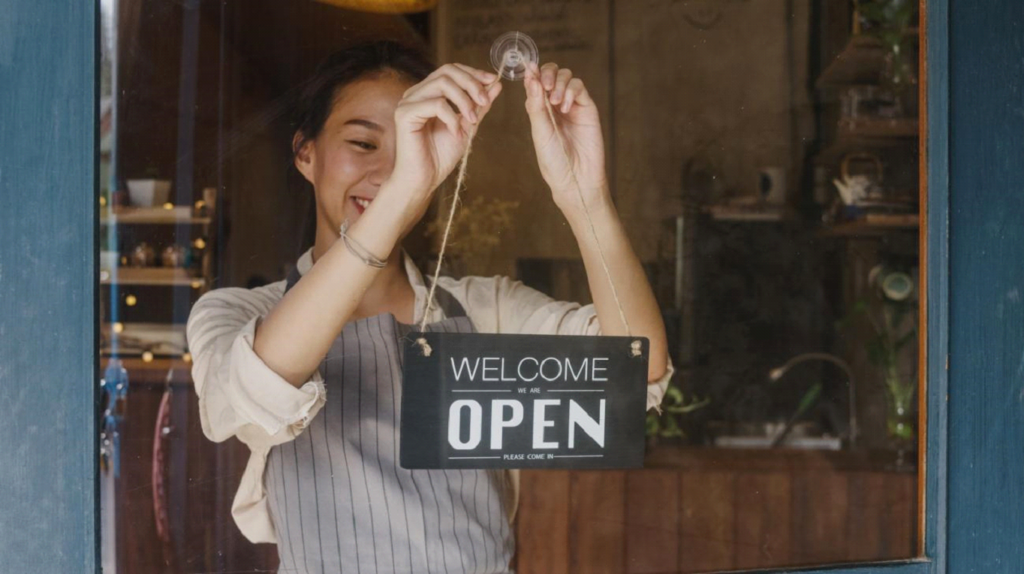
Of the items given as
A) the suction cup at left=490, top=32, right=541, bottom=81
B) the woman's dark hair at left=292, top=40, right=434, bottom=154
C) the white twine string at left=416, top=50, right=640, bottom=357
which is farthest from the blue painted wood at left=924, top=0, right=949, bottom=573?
the woman's dark hair at left=292, top=40, right=434, bottom=154

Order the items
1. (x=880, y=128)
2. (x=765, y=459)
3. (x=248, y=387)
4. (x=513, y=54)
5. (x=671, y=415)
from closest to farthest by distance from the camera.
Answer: (x=248, y=387)
(x=513, y=54)
(x=880, y=128)
(x=765, y=459)
(x=671, y=415)

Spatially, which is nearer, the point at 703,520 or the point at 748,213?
the point at 703,520

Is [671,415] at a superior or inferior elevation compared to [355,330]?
inferior

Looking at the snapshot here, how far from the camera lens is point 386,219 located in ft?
3.15

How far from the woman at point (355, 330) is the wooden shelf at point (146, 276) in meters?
0.03

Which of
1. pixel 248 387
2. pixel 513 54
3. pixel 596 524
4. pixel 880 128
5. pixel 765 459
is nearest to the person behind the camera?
pixel 248 387

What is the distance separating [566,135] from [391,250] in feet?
0.81

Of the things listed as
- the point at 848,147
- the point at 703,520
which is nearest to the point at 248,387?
the point at 703,520

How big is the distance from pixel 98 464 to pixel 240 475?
0.14 metres

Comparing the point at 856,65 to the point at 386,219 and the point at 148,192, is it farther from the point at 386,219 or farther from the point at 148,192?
the point at 148,192

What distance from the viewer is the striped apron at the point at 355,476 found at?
3.24ft

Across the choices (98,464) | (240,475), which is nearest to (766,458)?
(240,475)

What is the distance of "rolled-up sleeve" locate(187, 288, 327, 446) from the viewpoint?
941 millimetres

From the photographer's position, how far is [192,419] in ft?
3.19
